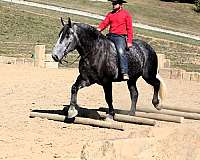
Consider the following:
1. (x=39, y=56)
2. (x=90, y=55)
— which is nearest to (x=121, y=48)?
(x=90, y=55)

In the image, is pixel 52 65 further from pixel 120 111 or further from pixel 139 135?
pixel 139 135

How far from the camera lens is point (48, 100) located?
1323 cm

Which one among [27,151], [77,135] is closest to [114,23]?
[77,135]

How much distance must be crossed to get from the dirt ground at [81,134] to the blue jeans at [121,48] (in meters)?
1.07

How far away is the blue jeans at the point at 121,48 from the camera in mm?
9984

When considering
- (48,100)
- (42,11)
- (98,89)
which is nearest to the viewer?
(48,100)

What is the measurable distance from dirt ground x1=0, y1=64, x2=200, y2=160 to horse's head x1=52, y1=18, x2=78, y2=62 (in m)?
1.27

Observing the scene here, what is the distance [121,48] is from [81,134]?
5.95ft

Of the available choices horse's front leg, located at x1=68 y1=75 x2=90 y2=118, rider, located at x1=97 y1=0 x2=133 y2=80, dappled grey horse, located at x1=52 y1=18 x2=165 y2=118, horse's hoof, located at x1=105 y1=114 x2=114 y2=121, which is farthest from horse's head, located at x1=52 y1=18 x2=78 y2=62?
horse's hoof, located at x1=105 y1=114 x2=114 y2=121

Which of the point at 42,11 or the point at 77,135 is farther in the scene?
the point at 42,11

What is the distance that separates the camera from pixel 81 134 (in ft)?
30.2

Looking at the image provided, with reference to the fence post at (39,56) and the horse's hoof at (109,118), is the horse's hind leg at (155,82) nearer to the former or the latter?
the horse's hoof at (109,118)

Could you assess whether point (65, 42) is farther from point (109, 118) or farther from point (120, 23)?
point (109, 118)

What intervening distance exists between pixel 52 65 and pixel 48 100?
7664mm
